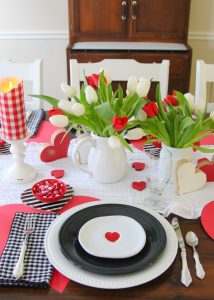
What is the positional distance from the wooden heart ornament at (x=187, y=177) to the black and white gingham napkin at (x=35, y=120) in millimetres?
618

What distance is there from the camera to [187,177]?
1084mm

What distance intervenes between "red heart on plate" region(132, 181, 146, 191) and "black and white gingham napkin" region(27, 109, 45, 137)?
1.65 ft

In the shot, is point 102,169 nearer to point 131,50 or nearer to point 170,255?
point 170,255

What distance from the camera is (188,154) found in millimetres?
1101

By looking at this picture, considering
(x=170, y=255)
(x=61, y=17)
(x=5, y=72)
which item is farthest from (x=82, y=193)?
(x=61, y=17)

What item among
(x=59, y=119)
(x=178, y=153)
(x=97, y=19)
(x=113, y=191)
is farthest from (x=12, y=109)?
(x=97, y=19)

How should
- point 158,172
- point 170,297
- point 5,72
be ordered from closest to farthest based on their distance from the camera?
point 170,297 < point 158,172 < point 5,72

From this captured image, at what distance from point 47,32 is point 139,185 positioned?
6.85 ft

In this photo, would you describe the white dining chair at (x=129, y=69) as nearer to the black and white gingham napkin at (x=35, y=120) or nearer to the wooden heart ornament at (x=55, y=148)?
the black and white gingham napkin at (x=35, y=120)

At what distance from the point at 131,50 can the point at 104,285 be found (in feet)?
6.27

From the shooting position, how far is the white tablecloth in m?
1.03

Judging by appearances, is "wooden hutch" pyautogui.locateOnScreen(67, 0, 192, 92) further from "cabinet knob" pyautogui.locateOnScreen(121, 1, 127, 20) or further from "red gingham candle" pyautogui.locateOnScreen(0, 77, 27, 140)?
"red gingham candle" pyautogui.locateOnScreen(0, 77, 27, 140)

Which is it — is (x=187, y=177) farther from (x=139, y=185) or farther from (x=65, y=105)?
(x=65, y=105)

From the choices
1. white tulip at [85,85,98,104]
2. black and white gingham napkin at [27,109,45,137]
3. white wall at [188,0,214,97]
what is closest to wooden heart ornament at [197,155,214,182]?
white tulip at [85,85,98,104]
